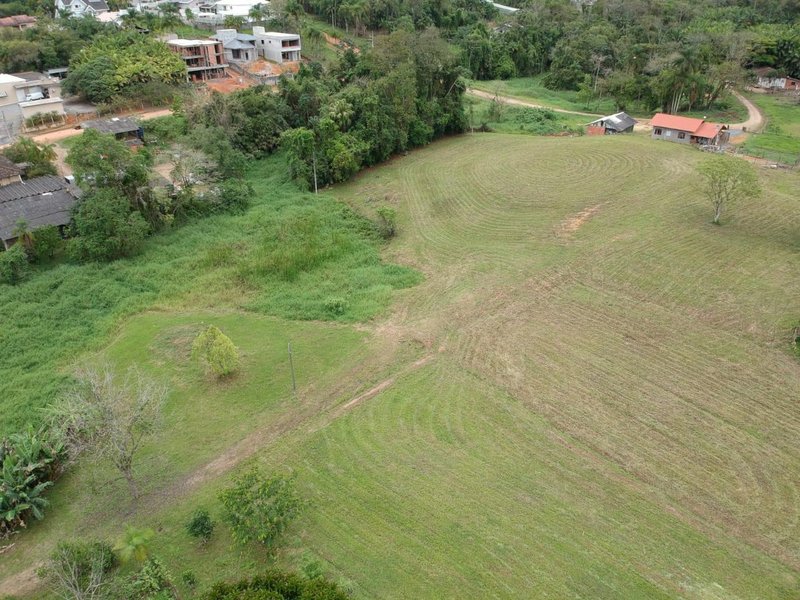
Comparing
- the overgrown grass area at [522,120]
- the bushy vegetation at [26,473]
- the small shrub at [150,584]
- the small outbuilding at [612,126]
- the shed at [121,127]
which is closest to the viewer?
the small shrub at [150,584]

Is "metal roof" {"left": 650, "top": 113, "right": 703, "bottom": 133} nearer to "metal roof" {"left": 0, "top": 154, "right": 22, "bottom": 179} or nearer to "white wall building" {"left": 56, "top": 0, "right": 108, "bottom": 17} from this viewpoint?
"metal roof" {"left": 0, "top": 154, "right": 22, "bottom": 179}

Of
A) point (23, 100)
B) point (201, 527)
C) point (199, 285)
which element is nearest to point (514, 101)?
point (199, 285)

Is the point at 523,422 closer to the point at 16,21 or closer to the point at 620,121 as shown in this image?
the point at 620,121

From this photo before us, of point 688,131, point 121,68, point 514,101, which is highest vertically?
point 121,68

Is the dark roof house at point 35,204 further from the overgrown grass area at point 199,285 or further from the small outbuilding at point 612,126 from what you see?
the small outbuilding at point 612,126

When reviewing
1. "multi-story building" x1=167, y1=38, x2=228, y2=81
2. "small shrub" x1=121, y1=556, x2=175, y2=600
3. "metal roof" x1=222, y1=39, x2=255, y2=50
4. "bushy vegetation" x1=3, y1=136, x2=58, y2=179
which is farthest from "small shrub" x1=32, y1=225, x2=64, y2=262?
"metal roof" x1=222, y1=39, x2=255, y2=50

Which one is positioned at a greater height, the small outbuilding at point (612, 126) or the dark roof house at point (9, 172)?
the small outbuilding at point (612, 126)

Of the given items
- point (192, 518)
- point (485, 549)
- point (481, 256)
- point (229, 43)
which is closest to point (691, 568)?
point (485, 549)

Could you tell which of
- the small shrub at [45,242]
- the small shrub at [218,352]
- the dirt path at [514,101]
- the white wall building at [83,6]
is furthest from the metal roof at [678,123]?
the white wall building at [83,6]
